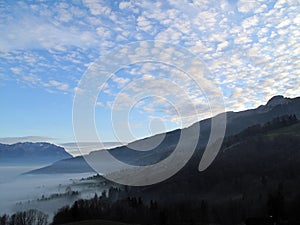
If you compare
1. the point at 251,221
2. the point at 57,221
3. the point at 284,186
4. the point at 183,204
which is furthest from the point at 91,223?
the point at 284,186

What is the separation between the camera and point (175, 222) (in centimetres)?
14812

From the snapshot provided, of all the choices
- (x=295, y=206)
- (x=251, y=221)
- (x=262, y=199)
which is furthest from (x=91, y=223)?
(x=262, y=199)

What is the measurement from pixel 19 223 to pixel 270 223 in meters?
103

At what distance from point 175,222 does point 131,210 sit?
77.3ft

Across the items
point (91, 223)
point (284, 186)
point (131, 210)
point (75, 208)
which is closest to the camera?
point (91, 223)

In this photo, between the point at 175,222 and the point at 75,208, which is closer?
the point at 75,208

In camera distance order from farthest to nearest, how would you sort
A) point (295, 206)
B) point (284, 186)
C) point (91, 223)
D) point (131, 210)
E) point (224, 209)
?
point (284, 186)
point (224, 209)
point (131, 210)
point (295, 206)
point (91, 223)

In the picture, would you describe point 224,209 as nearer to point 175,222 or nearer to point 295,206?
point 175,222

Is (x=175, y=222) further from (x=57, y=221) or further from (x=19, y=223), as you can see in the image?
(x=19, y=223)

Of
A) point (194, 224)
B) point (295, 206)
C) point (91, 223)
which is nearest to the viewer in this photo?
point (91, 223)

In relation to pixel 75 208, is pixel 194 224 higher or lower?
lower

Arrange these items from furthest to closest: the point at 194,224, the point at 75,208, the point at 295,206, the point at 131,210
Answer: the point at 131,210 < the point at 194,224 < the point at 75,208 < the point at 295,206

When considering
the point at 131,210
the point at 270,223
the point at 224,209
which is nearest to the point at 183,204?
the point at 224,209

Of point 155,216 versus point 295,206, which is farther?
point 155,216
